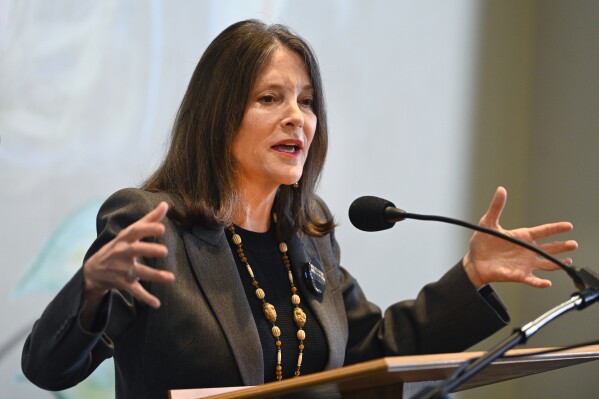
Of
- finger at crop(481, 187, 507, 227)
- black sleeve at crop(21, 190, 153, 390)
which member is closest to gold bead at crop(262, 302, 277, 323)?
black sleeve at crop(21, 190, 153, 390)

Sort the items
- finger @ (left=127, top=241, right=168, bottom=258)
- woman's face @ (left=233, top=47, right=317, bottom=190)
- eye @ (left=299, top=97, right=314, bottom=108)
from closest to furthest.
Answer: finger @ (left=127, top=241, right=168, bottom=258) → woman's face @ (left=233, top=47, right=317, bottom=190) → eye @ (left=299, top=97, right=314, bottom=108)

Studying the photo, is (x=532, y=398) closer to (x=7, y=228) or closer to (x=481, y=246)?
(x=481, y=246)

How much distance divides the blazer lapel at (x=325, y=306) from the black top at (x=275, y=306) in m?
0.01

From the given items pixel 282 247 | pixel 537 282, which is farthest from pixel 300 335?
pixel 537 282

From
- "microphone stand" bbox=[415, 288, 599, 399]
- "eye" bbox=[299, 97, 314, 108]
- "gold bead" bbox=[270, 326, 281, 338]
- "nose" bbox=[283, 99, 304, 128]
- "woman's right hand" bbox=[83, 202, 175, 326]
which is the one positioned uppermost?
"eye" bbox=[299, 97, 314, 108]

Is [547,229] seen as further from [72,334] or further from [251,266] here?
[72,334]

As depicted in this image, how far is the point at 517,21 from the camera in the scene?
13.3 feet

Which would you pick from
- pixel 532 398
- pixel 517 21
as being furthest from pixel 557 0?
pixel 532 398

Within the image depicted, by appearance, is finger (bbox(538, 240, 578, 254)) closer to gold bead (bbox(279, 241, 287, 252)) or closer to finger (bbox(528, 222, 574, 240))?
finger (bbox(528, 222, 574, 240))

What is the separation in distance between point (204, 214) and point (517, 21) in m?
2.39

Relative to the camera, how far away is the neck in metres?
2.36

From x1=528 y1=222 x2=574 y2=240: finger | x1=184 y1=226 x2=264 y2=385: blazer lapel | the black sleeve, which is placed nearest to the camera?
the black sleeve

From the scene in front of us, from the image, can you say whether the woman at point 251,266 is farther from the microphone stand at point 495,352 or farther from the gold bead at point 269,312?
the microphone stand at point 495,352

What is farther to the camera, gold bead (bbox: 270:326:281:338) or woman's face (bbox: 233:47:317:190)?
woman's face (bbox: 233:47:317:190)
